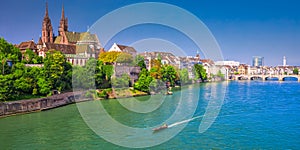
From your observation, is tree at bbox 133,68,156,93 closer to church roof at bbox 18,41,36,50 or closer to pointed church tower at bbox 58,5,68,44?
church roof at bbox 18,41,36,50

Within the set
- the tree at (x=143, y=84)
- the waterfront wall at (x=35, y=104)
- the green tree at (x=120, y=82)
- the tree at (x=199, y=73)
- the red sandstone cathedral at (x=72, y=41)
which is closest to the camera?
the waterfront wall at (x=35, y=104)

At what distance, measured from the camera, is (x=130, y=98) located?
30.3m

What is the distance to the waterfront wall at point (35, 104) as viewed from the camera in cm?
1920

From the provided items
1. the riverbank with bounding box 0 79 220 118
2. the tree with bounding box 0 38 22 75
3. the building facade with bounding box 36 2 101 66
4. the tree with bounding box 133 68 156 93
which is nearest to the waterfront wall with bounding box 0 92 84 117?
the riverbank with bounding box 0 79 220 118

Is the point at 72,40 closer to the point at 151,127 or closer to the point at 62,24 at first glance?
the point at 62,24

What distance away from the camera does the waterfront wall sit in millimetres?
19203

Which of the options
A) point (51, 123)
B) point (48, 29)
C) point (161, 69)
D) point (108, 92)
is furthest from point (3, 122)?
point (48, 29)

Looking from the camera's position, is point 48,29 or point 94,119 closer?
point 94,119

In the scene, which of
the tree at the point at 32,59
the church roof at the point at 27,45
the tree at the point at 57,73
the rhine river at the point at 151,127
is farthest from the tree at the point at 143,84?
the church roof at the point at 27,45

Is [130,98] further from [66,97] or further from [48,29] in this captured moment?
[48,29]

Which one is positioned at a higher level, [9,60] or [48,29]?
[48,29]

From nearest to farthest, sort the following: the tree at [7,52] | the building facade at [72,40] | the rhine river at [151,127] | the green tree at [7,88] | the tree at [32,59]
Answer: the rhine river at [151,127] → the green tree at [7,88] → the tree at [7,52] → the tree at [32,59] → the building facade at [72,40]

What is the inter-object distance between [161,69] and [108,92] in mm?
13744

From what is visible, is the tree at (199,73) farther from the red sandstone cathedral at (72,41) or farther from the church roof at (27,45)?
the church roof at (27,45)
